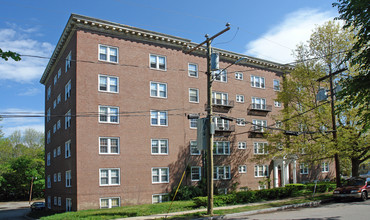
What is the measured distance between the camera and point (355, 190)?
2325cm

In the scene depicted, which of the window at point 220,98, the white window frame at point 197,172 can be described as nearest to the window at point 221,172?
the white window frame at point 197,172

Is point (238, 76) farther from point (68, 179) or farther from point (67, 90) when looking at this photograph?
point (68, 179)

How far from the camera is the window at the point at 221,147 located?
36812mm

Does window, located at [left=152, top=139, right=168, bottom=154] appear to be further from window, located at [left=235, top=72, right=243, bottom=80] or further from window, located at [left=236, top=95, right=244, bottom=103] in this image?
window, located at [left=235, top=72, right=243, bottom=80]

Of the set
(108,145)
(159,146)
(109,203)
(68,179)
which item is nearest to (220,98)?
(159,146)

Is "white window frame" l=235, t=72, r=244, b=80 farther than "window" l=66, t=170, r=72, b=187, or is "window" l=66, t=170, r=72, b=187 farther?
"white window frame" l=235, t=72, r=244, b=80

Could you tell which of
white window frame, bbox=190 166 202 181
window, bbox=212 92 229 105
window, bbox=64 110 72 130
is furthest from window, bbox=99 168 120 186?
window, bbox=212 92 229 105

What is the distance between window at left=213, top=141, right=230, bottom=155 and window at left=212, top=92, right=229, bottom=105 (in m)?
4.50

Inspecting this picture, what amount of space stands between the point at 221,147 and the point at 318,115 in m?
12.0

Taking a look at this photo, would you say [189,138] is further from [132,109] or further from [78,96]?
[78,96]

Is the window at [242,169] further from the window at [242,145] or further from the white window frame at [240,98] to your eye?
the white window frame at [240,98]

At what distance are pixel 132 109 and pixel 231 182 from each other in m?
14.5

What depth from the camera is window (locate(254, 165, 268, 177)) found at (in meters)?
40.1

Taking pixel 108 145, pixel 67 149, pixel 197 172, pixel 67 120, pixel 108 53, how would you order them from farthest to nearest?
pixel 197 172, pixel 67 120, pixel 67 149, pixel 108 53, pixel 108 145
